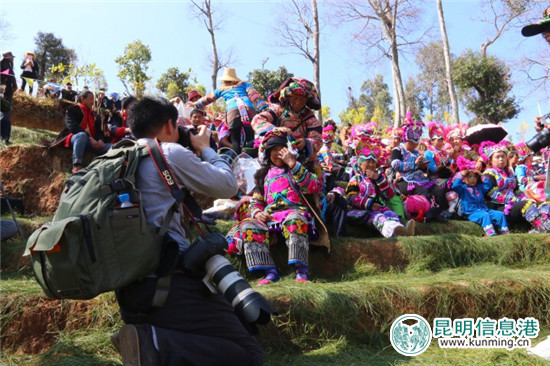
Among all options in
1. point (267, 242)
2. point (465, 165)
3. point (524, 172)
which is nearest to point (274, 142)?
point (267, 242)

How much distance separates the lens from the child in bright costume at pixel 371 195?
604cm

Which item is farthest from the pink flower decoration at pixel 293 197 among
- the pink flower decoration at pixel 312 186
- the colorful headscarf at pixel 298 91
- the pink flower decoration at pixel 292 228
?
the colorful headscarf at pixel 298 91

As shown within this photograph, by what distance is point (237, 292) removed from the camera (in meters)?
2.15

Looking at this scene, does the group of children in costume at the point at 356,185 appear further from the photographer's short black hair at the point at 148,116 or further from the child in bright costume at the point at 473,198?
the photographer's short black hair at the point at 148,116

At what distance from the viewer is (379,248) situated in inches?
209

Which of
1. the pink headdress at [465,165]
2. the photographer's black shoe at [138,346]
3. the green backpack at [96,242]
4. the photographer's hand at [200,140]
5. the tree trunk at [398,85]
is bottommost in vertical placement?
the photographer's black shoe at [138,346]

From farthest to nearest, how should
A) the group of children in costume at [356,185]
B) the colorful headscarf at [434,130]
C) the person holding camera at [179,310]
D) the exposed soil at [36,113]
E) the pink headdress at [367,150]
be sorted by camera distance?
1. the exposed soil at [36,113]
2. the colorful headscarf at [434,130]
3. the pink headdress at [367,150]
4. the group of children in costume at [356,185]
5. the person holding camera at [179,310]

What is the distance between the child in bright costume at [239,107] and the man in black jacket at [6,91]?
137 inches

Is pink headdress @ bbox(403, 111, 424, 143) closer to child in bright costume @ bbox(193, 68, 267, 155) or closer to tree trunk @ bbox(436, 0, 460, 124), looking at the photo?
child in bright costume @ bbox(193, 68, 267, 155)

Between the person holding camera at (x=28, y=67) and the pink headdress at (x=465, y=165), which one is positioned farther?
the person holding camera at (x=28, y=67)

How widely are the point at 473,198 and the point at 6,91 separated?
31.9ft

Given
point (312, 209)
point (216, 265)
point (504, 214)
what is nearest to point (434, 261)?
point (312, 209)

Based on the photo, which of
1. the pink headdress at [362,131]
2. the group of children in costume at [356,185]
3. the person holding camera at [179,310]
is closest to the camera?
the person holding camera at [179,310]

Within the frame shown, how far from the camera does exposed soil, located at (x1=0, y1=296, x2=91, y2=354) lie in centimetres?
333
